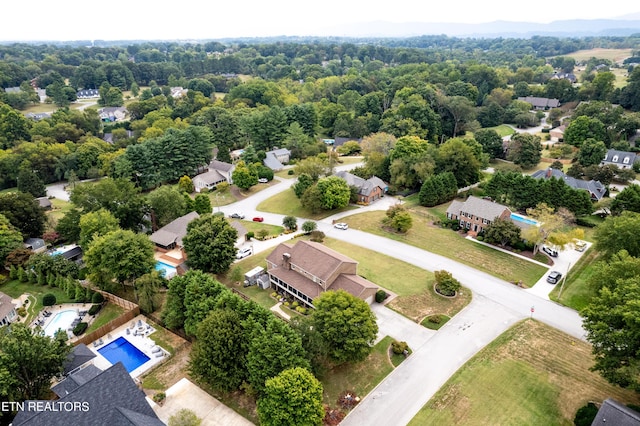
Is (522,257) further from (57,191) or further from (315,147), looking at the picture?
(57,191)

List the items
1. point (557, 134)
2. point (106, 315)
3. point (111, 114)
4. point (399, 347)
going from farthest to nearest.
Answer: point (111, 114), point (557, 134), point (106, 315), point (399, 347)

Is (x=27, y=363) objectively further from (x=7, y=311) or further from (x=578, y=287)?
(x=578, y=287)

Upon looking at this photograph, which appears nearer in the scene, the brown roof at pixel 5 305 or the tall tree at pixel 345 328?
the tall tree at pixel 345 328

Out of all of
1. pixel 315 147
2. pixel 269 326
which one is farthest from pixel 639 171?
pixel 269 326

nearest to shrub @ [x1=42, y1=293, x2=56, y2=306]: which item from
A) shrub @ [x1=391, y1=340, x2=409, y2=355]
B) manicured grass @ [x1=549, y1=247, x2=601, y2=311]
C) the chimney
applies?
the chimney

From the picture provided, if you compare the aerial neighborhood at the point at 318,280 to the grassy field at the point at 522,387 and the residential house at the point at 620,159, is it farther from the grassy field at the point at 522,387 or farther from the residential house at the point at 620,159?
the residential house at the point at 620,159

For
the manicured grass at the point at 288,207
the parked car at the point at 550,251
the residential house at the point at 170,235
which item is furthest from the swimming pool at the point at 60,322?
the parked car at the point at 550,251

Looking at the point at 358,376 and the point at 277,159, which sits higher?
the point at 358,376

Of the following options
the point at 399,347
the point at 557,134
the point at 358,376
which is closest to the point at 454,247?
the point at 399,347
